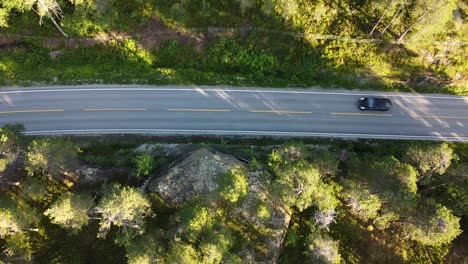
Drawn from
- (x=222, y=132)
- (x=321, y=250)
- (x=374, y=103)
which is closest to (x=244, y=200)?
(x=321, y=250)

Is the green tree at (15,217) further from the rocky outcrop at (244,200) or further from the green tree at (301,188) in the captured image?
the green tree at (301,188)

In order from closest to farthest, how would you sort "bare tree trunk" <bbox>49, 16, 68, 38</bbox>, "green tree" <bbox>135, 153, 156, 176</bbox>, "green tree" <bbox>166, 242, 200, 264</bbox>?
"green tree" <bbox>166, 242, 200, 264</bbox>
"green tree" <bbox>135, 153, 156, 176</bbox>
"bare tree trunk" <bbox>49, 16, 68, 38</bbox>

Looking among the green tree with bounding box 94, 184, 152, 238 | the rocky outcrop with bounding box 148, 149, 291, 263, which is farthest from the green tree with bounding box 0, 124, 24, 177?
the rocky outcrop with bounding box 148, 149, 291, 263

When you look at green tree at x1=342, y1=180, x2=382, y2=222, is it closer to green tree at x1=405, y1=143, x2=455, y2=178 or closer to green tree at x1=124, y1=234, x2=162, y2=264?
green tree at x1=405, y1=143, x2=455, y2=178

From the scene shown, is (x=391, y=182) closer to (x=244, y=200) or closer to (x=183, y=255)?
(x=244, y=200)

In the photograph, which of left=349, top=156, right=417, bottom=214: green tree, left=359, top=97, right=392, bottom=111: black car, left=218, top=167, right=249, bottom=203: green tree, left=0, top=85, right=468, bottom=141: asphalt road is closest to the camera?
left=218, top=167, right=249, bottom=203: green tree

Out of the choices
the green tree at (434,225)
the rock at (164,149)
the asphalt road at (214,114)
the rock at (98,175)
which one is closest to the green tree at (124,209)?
the rock at (98,175)
